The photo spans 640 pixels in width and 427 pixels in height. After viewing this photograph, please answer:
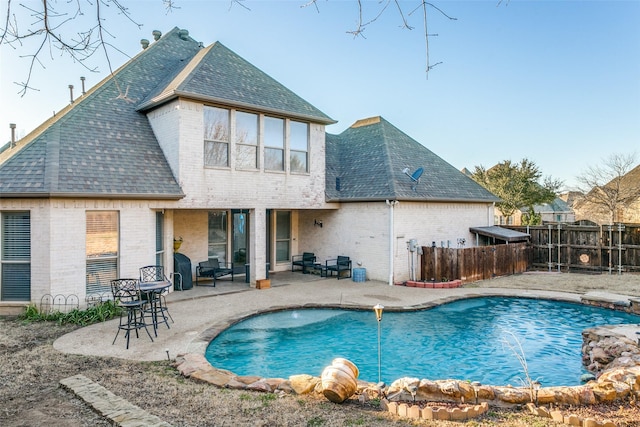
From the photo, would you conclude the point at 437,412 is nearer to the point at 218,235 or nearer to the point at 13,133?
the point at 218,235

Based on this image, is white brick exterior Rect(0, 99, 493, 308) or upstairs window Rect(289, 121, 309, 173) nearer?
white brick exterior Rect(0, 99, 493, 308)

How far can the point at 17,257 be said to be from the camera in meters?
9.69

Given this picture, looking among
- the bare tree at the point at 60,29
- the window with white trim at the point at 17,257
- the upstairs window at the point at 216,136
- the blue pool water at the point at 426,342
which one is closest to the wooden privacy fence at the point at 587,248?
the blue pool water at the point at 426,342

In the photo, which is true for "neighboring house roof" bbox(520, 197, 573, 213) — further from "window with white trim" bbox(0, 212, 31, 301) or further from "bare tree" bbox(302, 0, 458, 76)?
"bare tree" bbox(302, 0, 458, 76)

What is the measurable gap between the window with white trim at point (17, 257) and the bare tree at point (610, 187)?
37.2 meters

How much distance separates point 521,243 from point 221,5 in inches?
662

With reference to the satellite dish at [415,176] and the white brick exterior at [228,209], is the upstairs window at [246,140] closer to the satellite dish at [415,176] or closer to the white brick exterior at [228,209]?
the white brick exterior at [228,209]

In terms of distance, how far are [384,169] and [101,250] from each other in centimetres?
1023

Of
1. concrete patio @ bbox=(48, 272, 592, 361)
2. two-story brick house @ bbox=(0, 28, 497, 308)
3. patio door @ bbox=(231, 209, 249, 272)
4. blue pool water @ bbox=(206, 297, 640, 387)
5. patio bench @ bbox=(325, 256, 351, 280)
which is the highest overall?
two-story brick house @ bbox=(0, 28, 497, 308)

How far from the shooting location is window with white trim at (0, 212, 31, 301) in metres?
9.68

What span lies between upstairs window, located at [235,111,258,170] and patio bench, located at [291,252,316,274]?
508cm

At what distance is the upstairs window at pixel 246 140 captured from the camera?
42.1 ft

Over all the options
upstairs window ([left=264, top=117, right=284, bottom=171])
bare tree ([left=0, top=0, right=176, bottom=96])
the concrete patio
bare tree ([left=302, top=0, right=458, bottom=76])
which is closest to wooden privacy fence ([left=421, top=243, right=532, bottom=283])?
the concrete patio

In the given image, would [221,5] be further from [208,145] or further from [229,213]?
[229,213]
